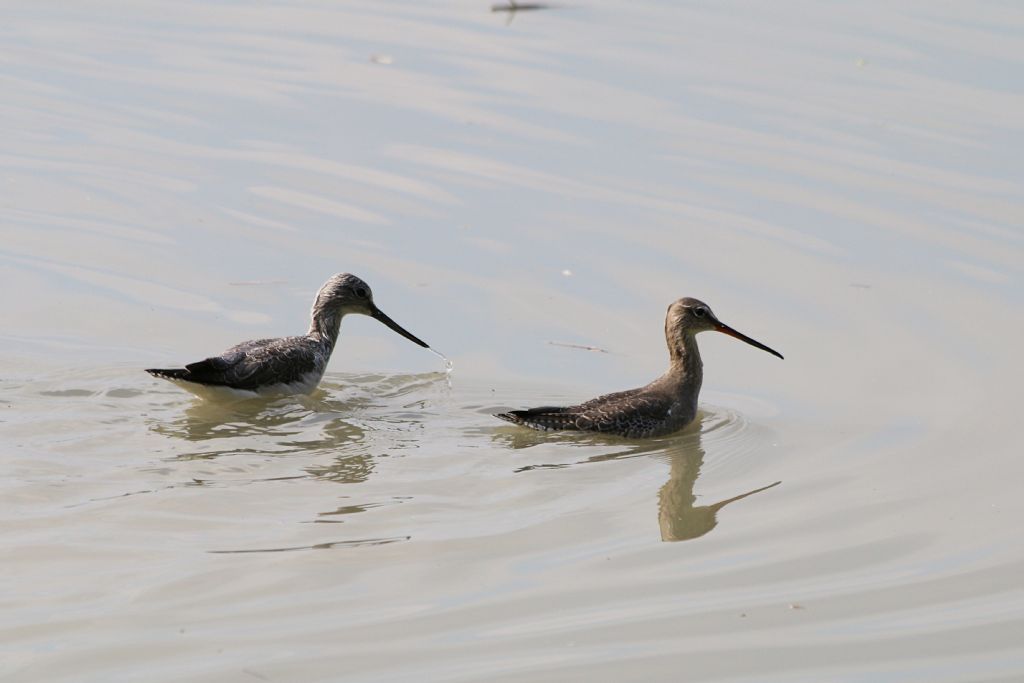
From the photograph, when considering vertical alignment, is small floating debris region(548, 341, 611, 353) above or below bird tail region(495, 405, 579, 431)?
above

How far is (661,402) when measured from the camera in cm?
1089

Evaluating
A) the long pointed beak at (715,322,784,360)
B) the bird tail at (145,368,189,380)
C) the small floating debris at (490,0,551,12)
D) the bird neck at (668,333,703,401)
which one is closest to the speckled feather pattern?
the bird tail at (145,368,189,380)

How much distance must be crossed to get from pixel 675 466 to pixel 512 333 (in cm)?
232

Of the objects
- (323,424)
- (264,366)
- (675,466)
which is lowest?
(323,424)

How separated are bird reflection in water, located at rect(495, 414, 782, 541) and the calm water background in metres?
0.04

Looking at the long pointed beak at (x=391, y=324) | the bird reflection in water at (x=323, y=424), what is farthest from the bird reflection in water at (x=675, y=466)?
the long pointed beak at (x=391, y=324)

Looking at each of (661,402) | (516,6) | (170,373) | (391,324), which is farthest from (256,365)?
(516,6)

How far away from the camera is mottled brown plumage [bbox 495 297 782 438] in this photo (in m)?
10.5

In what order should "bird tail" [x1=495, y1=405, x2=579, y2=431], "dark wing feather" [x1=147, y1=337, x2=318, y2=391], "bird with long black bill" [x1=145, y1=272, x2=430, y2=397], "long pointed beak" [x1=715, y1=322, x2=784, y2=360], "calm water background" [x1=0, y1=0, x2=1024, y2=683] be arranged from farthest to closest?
"long pointed beak" [x1=715, y1=322, x2=784, y2=360] → "bird with long black bill" [x1=145, y1=272, x2=430, y2=397] → "dark wing feather" [x1=147, y1=337, x2=318, y2=391] → "bird tail" [x1=495, y1=405, x2=579, y2=431] → "calm water background" [x1=0, y1=0, x2=1024, y2=683]

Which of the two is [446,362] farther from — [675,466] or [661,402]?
[675,466]

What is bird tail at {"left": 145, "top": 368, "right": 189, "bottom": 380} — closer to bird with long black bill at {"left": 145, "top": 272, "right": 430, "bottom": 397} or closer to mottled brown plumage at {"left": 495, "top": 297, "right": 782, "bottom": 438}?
bird with long black bill at {"left": 145, "top": 272, "right": 430, "bottom": 397}

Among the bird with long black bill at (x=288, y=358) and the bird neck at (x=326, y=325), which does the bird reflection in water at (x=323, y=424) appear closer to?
the bird with long black bill at (x=288, y=358)

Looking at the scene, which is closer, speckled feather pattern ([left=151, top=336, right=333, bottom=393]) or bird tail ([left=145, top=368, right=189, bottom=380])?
bird tail ([left=145, top=368, right=189, bottom=380])

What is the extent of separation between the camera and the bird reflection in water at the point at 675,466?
8977 mm
